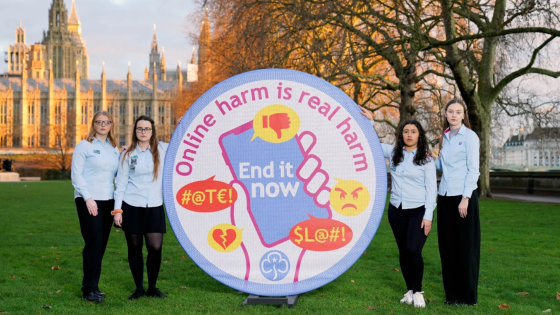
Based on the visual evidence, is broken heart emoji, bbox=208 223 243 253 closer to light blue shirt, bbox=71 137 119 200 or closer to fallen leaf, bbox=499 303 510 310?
light blue shirt, bbox=71 137 119 200

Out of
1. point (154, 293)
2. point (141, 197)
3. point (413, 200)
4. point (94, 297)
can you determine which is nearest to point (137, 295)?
point (154, 293)

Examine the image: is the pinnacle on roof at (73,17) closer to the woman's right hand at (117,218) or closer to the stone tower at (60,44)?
the stone tower at (60,44)

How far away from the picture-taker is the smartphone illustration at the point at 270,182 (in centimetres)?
454

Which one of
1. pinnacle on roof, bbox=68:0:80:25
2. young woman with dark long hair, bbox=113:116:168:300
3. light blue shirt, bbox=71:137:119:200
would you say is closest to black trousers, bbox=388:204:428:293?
young woman with dark long hair, bbox=113:116:168:300

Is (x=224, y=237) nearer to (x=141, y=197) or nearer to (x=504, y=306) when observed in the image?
(x=141, y=197)

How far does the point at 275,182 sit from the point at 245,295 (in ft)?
3.72

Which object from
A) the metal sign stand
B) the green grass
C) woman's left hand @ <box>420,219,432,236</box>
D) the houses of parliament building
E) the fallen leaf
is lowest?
the green grass

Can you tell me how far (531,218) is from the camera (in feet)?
39.2

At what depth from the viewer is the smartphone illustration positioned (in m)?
4.54

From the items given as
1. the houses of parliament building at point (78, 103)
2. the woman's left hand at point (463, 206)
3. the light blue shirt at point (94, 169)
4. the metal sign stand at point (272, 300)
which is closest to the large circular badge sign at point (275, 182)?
the metal sign stand at point (272, 300)

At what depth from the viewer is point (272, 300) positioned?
4609 mm

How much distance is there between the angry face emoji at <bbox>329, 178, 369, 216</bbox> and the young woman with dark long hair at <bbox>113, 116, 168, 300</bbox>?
1454 mm

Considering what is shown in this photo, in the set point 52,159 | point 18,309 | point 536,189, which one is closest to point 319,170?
point 18,309

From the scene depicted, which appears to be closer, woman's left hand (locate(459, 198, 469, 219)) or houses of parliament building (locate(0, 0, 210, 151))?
woman's left hand (locate(459, 198, 469, 219))
